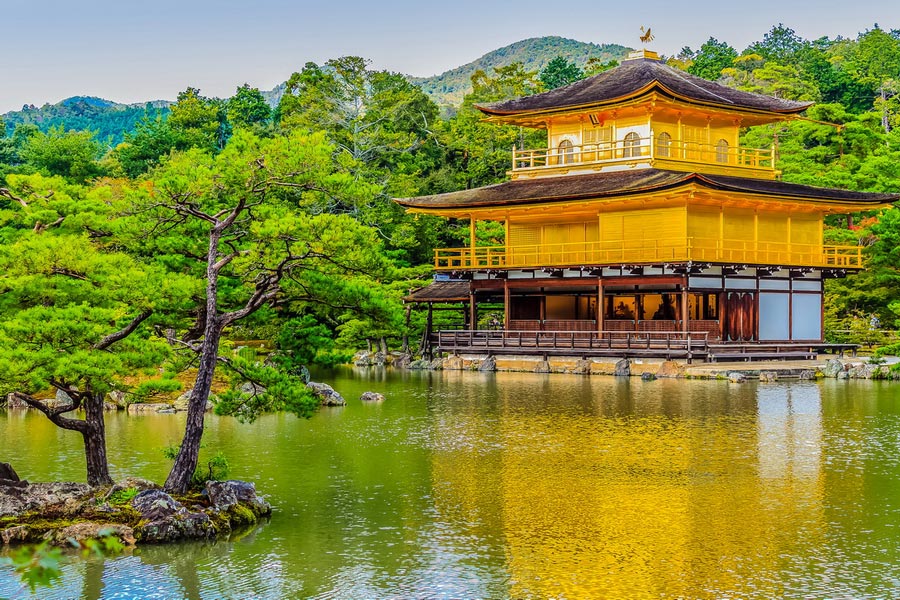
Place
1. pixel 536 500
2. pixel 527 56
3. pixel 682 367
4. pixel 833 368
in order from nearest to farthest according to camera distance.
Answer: pixel 536 500 → pixel 833 368 → pixel 682 367 → pixel 527 56

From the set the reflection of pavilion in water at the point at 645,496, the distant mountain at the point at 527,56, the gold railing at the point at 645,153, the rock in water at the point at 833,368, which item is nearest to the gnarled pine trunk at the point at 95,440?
the reflection of pavilion in water at the point at 645,496

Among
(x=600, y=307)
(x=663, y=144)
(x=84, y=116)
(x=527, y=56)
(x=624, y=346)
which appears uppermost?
(x=527, y=56)

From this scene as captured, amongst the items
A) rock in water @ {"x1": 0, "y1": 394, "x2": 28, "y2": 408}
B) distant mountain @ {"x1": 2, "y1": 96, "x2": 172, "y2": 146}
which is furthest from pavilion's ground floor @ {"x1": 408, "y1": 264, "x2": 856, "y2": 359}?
distant mountain @ {"x1": 2, "y1": 96, "x2": 172, "y2": 146}

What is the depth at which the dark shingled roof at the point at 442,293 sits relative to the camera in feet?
140

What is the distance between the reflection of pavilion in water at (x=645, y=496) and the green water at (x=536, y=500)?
0.04 m

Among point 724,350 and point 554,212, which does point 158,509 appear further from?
point 554,212

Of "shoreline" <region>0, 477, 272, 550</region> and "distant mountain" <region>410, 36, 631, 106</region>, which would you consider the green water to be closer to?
"shoreline" <region>0, 477, 272, 550</region>

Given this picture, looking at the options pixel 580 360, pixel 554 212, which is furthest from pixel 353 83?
pixel 580 360

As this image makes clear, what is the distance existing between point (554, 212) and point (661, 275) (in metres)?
5.63

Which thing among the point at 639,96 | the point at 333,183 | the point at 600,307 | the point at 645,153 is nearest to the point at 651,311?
the point at 600,307

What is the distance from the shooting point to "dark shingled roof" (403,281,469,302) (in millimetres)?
42812

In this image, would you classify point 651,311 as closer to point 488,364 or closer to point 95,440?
point 488,364

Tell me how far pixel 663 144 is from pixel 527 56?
135 meters

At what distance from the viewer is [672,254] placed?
35.9 meters
